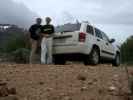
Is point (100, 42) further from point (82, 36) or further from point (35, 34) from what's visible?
point (35, 34)

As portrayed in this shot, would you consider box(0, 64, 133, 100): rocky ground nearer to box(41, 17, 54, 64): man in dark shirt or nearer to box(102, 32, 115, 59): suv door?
box(41, 17, 54, 64): man in dark shirt

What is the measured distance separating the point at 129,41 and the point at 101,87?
5917cm

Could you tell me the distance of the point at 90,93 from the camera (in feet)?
24.6

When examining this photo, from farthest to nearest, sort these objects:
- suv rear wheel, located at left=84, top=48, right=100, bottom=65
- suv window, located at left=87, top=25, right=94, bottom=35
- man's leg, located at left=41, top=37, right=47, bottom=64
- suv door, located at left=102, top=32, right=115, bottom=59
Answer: suv door, located at left=102, top=32, right=115, bottom=59 → suv rear wheel, located at left=84, top=48, right=100, bottom=65 → suv window, located at left=87, top=25, right=94, bottom=35 → man's leg, located at left=41, top=37, right=47, bottom=64

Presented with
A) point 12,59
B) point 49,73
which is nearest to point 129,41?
point 12,59

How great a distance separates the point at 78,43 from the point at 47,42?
0.99 meters

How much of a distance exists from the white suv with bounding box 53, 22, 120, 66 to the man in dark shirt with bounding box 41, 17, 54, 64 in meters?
0.29

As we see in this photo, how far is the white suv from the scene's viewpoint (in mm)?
14148

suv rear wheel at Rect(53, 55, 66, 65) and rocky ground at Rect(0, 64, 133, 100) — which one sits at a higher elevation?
suv rear wheel at Rect(53, 55, 66, 65)

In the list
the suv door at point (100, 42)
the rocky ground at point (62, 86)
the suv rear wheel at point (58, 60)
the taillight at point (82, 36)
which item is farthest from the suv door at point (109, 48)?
the rocky ground at point (62, 86)

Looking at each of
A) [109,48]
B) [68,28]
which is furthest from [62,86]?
[109,48]

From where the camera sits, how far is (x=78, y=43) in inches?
556

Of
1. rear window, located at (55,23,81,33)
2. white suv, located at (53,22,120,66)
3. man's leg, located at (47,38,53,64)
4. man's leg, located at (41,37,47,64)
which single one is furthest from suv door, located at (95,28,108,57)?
man's leg, located at (41,37,47,64)

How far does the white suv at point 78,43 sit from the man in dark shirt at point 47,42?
29 cm
